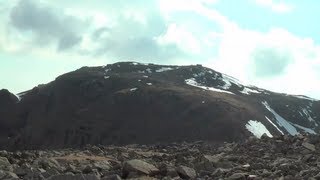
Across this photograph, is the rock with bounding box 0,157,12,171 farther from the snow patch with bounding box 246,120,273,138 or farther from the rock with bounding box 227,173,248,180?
the snow patch with bounding box 246,120,273,138

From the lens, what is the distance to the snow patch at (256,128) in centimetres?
13490

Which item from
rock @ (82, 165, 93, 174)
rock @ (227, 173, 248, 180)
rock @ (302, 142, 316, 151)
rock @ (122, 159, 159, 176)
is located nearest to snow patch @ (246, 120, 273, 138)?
rock @ (302, 142, 316, 151)

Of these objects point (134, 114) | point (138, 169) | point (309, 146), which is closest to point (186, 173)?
point (138, 169)

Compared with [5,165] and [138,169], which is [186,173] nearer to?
[138,169]

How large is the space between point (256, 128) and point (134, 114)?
39.5 m

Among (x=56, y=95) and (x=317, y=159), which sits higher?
(x=56, y=95)

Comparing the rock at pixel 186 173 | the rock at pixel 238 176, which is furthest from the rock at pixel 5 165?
the rock at pixel 238 176

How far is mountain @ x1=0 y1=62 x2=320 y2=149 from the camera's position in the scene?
143125 millimetres

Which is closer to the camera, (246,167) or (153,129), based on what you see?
(246,167)

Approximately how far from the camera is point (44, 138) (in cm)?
16338

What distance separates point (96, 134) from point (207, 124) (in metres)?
33.1

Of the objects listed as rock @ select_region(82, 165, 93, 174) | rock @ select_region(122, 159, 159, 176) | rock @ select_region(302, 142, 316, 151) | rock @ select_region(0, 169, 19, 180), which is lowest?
rock @ select_region(0, 169, 19, 180)

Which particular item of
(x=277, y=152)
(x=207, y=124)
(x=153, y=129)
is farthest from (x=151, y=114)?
(x=277, y=152)

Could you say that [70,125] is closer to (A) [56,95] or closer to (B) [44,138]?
(B) [44,138]
